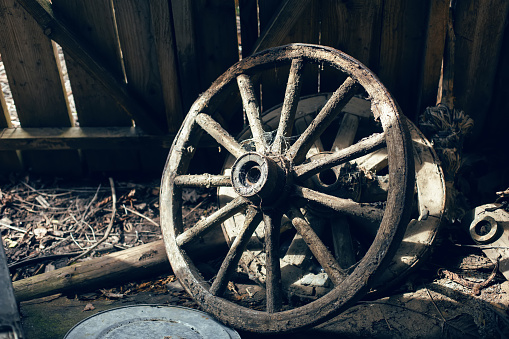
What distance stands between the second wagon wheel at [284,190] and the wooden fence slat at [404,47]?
0.76 metres

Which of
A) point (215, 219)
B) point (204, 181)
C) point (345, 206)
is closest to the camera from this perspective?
point (345, 206)

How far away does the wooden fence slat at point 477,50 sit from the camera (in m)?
2.99

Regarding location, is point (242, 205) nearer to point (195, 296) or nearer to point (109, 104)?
point (195, 296)

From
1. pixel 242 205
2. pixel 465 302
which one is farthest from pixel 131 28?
pixel 465 302

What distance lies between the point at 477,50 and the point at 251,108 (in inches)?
60.1

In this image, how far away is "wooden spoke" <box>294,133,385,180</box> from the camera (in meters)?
2.40

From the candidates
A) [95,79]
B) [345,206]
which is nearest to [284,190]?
[345,206]

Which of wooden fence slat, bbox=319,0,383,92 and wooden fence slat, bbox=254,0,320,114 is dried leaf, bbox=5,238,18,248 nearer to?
wooden fence slat, bbox=254,0,320,114

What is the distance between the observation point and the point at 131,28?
3371 millimetres

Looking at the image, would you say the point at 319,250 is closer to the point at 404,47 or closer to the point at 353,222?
the point at 353,222

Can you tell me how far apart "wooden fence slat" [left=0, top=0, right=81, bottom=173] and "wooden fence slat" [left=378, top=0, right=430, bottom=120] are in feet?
7.85

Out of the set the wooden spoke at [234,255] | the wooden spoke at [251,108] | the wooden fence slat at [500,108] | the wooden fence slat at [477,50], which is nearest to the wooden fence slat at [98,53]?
the wooden spoke at [251,108]

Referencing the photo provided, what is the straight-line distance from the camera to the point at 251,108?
287 cm

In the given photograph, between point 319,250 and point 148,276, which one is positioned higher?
point 319,250
